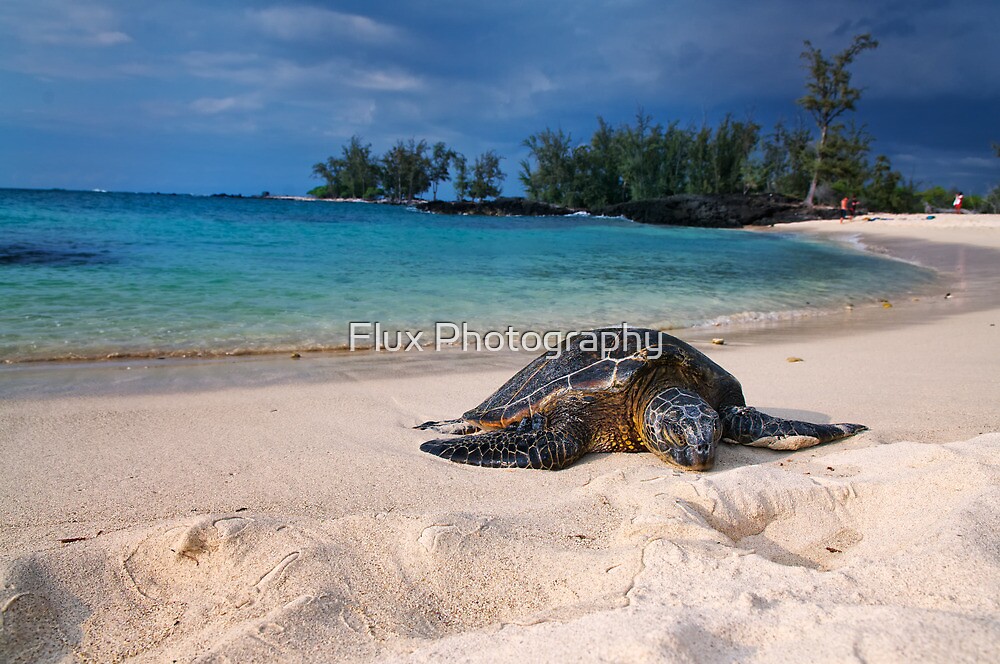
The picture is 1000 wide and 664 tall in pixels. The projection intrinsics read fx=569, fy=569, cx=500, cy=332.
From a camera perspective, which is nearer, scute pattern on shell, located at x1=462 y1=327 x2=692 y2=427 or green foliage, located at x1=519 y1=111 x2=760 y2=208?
scute pattern on shell, located at x1=462 y1=327 x2=692 y2=427

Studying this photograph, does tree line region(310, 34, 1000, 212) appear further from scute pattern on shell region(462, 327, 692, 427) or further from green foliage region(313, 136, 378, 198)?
scute pattern on shell region(462, 327, 692, 427)

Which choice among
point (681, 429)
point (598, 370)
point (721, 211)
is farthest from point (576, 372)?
point (721, 211)

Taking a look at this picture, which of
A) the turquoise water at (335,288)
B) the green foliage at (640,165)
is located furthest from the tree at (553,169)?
the turquoise water at (335,288)

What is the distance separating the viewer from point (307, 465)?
299 centimetres

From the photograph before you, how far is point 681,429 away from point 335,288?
28.4 ft

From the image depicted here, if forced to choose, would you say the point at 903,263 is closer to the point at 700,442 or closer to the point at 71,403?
the point at 700,442

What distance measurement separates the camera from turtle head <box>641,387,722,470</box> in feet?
9.71

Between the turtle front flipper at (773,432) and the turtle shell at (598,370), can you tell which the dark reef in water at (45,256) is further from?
the turtle front flipper at (773,432)

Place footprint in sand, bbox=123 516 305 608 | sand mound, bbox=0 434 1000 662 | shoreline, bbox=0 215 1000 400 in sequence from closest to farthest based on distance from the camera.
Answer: sand mound, bbox=0 434 1000 662
footprint in sand, bbox=123 516 305 608
shoreline, bbox=0 215 1000 400

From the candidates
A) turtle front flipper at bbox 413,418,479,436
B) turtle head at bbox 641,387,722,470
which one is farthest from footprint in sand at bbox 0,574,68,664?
turtle head at bbox 641,387,722,470

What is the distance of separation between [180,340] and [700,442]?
18.5 ft

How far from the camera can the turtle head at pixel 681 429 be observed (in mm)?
2959

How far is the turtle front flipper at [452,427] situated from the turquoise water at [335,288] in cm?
302

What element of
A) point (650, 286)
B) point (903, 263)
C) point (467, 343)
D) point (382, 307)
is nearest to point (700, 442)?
point (467, 343)
